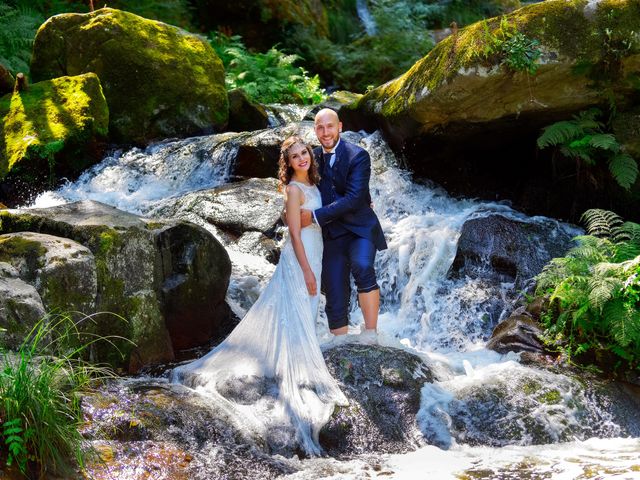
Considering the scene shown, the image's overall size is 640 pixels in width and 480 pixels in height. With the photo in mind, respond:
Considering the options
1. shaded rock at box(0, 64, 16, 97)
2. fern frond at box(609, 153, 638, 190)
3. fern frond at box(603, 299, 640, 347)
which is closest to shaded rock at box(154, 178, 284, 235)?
fern frond at box(609, 153, 638, 190)

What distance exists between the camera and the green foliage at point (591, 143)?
7.73m

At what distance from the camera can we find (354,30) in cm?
2159

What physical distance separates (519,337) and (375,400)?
1809 mm

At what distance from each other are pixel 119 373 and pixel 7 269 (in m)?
1.21

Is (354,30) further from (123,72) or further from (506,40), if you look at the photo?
(506,40)

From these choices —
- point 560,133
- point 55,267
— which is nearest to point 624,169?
point 560,133

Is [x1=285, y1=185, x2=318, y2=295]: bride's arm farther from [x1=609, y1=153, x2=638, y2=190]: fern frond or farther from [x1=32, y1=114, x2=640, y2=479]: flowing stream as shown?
[x1=609, y1=153, x2=638, y2=190]: fern frond

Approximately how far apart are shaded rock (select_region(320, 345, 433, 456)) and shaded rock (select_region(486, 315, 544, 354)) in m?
1.08

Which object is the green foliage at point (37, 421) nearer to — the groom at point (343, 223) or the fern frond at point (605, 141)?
the groom at point (343, 223)

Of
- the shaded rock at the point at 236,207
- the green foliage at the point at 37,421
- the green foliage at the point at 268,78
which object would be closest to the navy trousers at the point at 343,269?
the green foliage at the point at 37,421

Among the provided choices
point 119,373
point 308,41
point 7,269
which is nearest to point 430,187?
point 119,373

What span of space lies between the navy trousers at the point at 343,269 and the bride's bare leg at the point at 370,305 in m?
0.04

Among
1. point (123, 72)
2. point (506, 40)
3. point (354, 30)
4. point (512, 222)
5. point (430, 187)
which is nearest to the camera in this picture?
point (506, 40)

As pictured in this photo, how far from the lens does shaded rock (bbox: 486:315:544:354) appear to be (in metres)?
6.20
